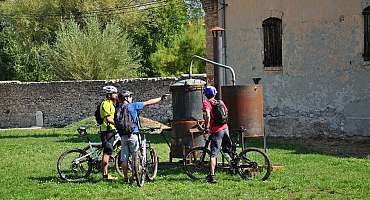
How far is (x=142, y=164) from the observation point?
38.3 ft

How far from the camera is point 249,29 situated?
21750 millimetres

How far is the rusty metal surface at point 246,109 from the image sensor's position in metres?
12.8

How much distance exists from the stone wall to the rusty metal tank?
19430 millimetres

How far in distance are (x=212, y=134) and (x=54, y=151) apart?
8.23m

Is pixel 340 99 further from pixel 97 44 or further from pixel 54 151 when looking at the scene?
pixel 97 44

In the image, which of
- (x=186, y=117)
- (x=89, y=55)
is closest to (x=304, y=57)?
(x=186, y=117)

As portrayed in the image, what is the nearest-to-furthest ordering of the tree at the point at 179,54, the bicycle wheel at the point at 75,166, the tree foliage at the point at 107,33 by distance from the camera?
the bicycle wheel at the point at 75,166, the tree foliage at the point at 107,33, the tree at the point at 179,54

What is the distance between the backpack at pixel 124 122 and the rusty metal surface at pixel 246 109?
7.43 feet

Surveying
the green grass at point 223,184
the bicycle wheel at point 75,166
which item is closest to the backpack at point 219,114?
the green grass at point 223,184

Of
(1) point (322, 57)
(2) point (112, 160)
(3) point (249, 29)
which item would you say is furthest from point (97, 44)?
(2) point (112, 160)

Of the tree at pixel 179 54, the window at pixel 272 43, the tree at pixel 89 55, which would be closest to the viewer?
the window at pixel 272 43

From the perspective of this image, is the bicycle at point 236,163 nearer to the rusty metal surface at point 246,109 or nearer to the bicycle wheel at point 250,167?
the bicycle wheel at point 250,167

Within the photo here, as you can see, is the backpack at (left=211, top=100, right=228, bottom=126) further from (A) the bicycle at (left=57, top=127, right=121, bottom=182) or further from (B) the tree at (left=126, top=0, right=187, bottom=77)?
(B) the tree at (left=126, top=0, right=187, bottom=77)

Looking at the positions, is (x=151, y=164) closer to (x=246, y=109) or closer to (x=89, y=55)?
(x=246, y=109)
